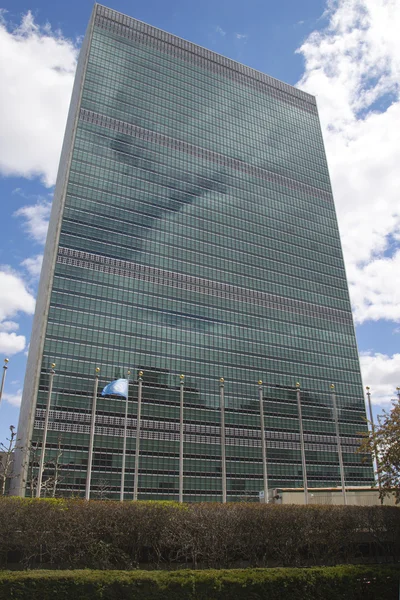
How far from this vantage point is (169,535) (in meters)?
25.8

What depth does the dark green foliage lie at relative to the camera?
24469 mm

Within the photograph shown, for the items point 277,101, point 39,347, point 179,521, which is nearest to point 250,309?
point 39,347

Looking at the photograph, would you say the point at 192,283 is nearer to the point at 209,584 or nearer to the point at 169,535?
the point at 169,535

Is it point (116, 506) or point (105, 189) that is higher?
point (105, 189)

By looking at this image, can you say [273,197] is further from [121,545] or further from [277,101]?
[121,545]

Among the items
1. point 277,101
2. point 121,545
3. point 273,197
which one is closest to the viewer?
point 121,545

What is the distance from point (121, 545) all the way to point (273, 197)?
12026 cm

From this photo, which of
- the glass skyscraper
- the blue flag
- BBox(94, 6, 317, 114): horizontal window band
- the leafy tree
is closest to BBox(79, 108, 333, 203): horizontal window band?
the glass skyscraper

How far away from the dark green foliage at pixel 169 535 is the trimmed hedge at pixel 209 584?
3623 mm

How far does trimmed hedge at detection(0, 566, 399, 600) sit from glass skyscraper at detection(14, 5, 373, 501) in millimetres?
63672

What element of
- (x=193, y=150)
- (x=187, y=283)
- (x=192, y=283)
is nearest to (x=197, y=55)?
(x=193, y=150)

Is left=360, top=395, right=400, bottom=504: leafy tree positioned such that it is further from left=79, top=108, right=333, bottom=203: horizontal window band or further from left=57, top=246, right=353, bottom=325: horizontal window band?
left=79, top=108, right=333, bottom=203: horizontal window band

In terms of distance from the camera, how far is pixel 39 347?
88.0 m

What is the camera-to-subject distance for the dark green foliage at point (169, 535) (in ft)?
80.3
